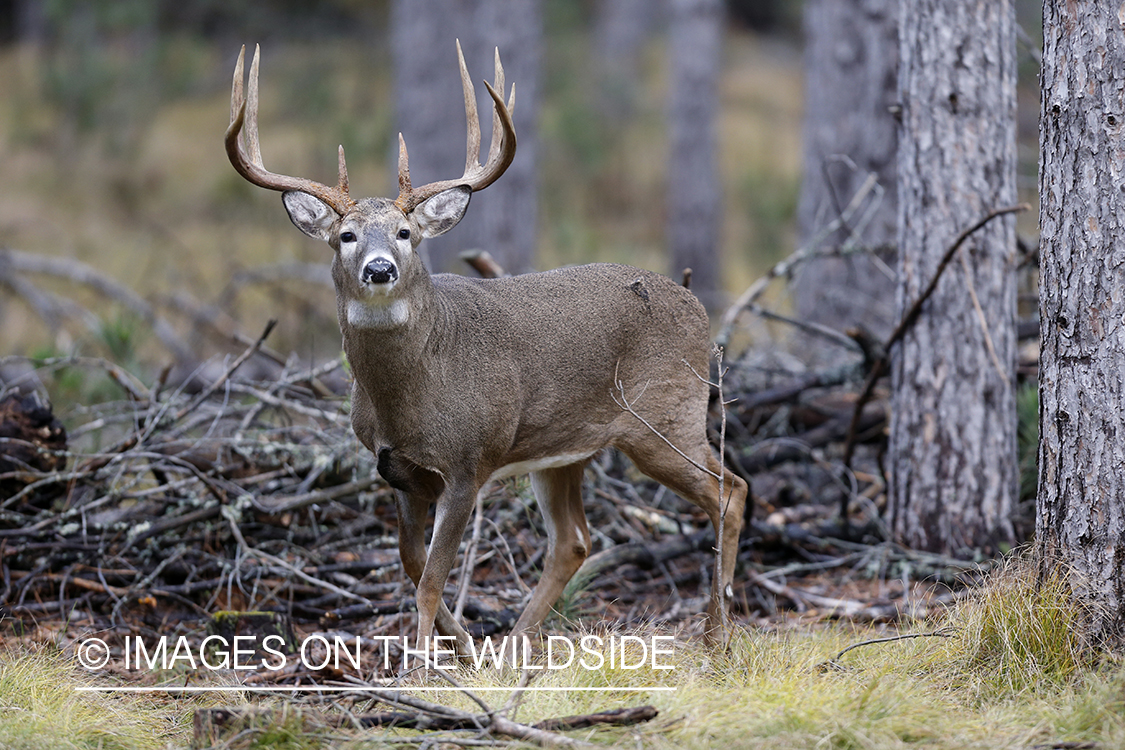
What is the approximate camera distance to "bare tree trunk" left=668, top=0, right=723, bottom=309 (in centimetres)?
1711

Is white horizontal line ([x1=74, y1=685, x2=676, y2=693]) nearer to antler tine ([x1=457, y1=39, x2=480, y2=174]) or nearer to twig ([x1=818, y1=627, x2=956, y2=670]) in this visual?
twig ([x1=818, y1=627, x2=956, y2=670])

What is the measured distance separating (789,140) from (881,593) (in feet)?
66.1

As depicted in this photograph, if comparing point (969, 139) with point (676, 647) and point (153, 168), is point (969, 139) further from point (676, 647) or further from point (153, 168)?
point (153, 168)

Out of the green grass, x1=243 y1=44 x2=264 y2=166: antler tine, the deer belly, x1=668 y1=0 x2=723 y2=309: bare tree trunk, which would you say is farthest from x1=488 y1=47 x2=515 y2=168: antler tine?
x1=668 y1=0 x2=723 y2=309: bare tree trunk

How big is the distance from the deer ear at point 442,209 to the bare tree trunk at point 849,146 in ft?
13.8

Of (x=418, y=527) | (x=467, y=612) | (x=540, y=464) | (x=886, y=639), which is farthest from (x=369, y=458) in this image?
(x=886, y=639)

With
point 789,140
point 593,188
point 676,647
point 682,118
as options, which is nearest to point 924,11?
point 676,647

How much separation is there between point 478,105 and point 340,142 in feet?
15.2

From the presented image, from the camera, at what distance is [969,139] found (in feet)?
19.2

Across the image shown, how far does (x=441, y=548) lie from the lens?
14.9 ft

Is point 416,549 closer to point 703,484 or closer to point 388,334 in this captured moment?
point 388,334

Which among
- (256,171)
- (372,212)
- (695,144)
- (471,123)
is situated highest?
(695,144)

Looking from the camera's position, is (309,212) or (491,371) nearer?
(309,212)

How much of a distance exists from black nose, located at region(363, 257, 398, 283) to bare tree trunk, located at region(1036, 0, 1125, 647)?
234 centimetres
